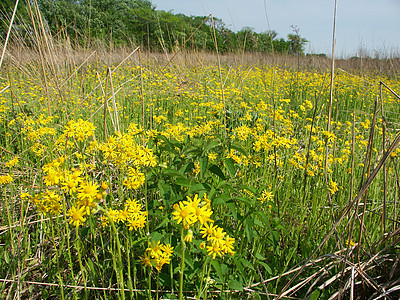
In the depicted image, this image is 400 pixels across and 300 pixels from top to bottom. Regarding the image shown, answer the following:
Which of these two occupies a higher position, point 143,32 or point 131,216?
point 143,32

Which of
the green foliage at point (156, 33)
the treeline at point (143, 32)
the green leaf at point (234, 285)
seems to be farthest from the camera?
the green foliage at point (156, 33)

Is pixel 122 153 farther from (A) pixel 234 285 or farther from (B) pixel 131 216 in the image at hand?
(A) pixel 234 285

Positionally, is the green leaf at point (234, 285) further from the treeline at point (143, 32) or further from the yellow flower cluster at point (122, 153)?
the treeline at point (143, 32)

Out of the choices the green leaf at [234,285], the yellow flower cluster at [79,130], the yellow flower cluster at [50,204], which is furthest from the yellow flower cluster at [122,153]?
the green leaf at [234,285]

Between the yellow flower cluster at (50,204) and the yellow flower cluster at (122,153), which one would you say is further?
the yellow flower cluster at (122,153)

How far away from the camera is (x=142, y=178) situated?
1.13m

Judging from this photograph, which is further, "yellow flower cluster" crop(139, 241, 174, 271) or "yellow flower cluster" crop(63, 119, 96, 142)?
"yellow flower cluster" crop(63, 119, 96, 142)

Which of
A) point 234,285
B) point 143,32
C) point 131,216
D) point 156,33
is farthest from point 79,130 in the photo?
point 143,32

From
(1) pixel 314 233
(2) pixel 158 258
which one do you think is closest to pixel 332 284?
(1) pixel 314 233

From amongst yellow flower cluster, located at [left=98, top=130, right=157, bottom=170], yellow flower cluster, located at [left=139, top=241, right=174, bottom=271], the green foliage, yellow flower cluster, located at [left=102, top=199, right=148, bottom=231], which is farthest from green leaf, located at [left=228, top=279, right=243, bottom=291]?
the green foliage

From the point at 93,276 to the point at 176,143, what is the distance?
2.30ft

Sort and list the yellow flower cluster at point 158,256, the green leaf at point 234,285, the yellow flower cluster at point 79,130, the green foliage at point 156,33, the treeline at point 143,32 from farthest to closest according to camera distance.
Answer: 1. the green foliage at point 156,33
2. the treeline at point 143,32
3. the yellow flower cluster at point 79,130
4. the green leaf at point 234,285
5. the yellow flower cluster at point 158,256

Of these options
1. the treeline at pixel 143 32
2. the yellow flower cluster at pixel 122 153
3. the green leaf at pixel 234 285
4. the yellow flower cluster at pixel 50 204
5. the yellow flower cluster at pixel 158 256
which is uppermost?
the treeline at pixel 143 32

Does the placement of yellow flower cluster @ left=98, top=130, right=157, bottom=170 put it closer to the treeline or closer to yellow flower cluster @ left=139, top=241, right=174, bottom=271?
yellow flower cluster @ left=139, top=241, right=174, bottom=271
